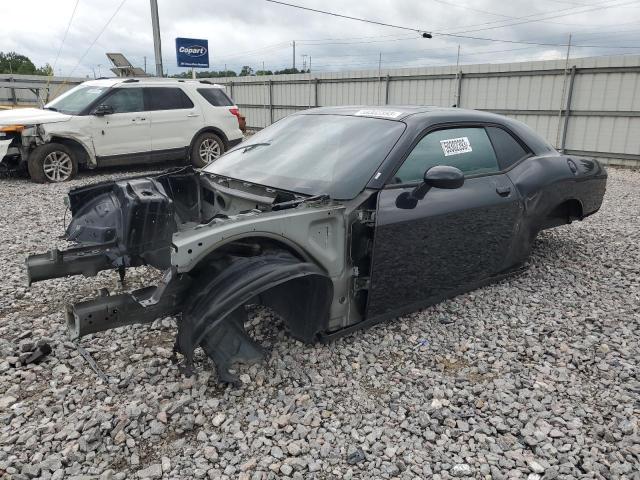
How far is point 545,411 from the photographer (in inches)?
104

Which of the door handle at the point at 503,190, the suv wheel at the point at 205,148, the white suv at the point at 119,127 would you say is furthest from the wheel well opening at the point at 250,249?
the suv wheel at the point at 205,148

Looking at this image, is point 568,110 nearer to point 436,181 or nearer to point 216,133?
point 216,133

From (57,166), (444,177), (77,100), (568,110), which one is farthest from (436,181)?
(568,110)

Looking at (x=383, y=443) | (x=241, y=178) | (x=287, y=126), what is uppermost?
(x=287, y=126)

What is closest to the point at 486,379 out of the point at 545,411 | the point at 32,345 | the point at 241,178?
the point at 545,411

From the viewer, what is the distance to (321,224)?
2910 millimetres

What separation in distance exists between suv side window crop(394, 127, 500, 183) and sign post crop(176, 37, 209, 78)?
15.0 metres

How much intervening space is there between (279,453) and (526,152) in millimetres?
3243

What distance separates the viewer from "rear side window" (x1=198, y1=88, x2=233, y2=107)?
10406 millimetres

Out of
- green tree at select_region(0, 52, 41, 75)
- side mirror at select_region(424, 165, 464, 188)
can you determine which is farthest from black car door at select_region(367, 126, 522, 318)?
green tree at select_region(0, 52, 41, 75)

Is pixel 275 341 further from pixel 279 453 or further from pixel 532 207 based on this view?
pixel 532 207

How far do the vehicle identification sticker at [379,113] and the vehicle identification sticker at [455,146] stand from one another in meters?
0.39

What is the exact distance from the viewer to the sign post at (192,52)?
16.8 metres

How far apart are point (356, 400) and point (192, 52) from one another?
661 inches
